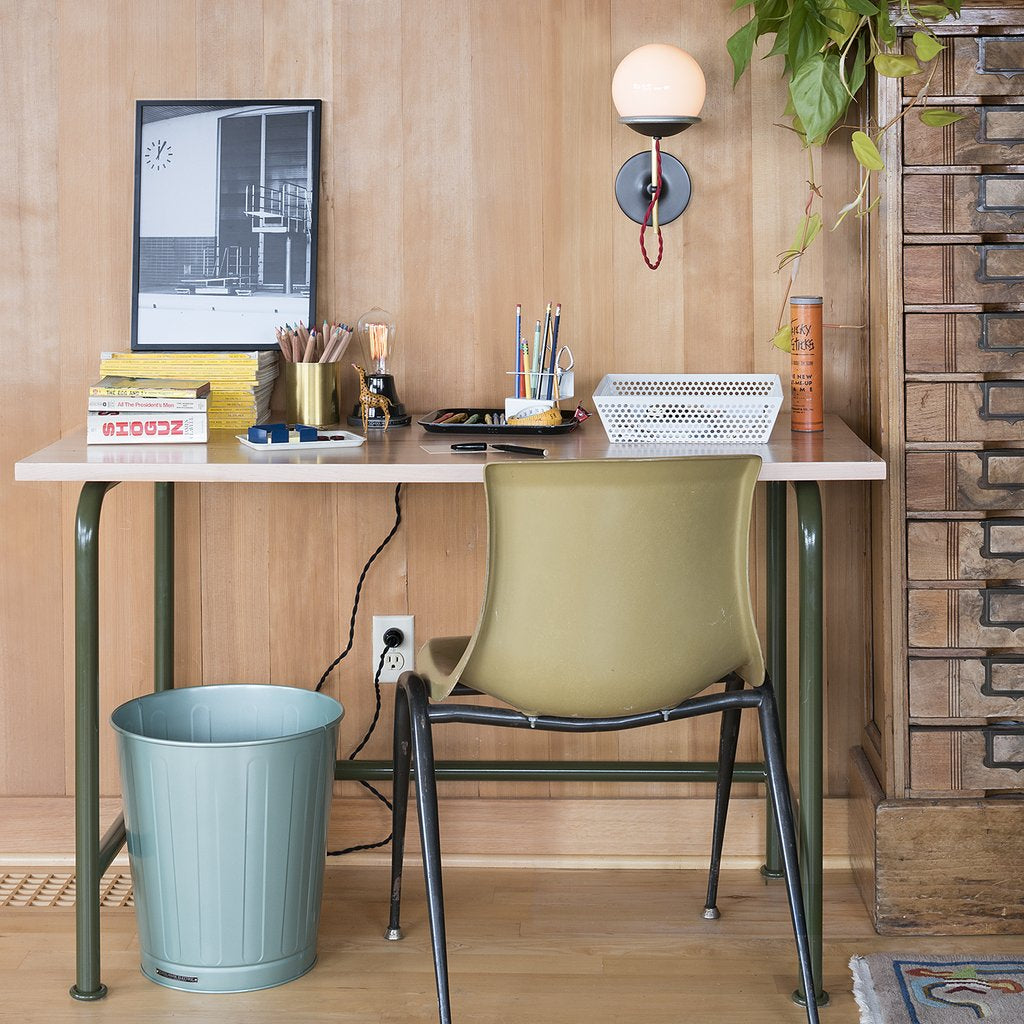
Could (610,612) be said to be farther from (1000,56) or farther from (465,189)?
(1000,56)

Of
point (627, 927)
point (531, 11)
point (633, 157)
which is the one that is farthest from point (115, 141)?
point (627, 927)

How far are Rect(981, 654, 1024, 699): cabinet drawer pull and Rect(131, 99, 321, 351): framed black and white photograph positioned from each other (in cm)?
123

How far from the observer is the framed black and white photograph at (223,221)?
7.11 ft

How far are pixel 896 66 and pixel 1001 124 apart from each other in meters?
0.19

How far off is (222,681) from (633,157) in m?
1.16

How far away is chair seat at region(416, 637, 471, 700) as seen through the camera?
5.55 feet

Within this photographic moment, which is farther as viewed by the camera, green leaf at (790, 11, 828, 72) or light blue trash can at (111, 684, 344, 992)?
green leaf at (790, 11, 828, 72)

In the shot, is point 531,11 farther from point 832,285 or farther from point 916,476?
point 916,476

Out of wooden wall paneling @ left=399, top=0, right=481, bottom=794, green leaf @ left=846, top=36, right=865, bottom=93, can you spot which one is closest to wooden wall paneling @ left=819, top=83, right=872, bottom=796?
green leaf @ left=846, top=36, right=865, bottom=93

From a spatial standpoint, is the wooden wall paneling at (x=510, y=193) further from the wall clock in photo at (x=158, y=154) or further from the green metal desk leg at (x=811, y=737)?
the green metal desk leg at (x=811, y=737)

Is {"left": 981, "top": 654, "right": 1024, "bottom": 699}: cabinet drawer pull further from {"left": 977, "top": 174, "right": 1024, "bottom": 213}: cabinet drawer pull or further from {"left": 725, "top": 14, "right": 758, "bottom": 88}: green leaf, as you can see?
{"left": 725, "top": 14, "right": 758, "bottom": 88}: green leaf

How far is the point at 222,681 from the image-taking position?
231 centimetres

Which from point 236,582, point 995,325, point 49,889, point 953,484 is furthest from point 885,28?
point 49,889

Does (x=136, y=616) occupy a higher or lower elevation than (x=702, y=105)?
lower
